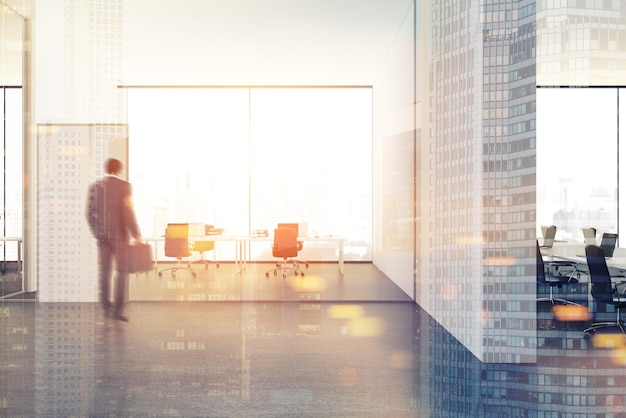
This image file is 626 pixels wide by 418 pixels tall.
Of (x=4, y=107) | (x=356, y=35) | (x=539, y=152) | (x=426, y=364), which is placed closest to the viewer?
(x=539, y=152)

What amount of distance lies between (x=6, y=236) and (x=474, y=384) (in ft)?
16.5

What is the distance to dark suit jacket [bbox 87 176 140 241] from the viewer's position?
464cm

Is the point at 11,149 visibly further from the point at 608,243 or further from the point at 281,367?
the point at 608,243

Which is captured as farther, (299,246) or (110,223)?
(299,246)

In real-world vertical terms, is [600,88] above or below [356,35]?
below

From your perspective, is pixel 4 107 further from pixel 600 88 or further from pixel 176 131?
pixel 600 88

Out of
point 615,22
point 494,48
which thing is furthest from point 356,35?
point 615,22

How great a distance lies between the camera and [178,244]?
246 inches

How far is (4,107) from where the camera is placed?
590 cm

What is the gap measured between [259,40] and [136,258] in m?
3.44

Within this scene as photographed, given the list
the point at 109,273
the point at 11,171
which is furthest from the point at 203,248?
the point at 11,171

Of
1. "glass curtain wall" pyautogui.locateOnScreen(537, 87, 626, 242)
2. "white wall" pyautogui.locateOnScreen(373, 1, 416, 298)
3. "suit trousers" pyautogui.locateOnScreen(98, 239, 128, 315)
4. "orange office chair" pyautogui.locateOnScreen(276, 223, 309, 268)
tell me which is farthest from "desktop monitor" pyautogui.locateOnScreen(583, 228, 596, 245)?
"suit trousers" pyautogui.locateOnScreen(98, 239, 128, 315)

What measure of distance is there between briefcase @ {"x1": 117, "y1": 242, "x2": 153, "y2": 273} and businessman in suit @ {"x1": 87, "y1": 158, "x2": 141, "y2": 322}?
61mm

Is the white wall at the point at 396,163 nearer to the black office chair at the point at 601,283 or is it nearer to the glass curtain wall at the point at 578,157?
the black office chair at the point at 601,283
